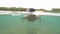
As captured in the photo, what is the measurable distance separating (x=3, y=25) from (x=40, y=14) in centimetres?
32

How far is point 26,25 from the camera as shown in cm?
88

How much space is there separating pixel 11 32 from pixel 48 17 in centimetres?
33

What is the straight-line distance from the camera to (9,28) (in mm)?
893

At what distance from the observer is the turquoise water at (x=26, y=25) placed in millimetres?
877

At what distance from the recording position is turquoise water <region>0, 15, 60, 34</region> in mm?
877

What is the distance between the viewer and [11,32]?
0.90m
